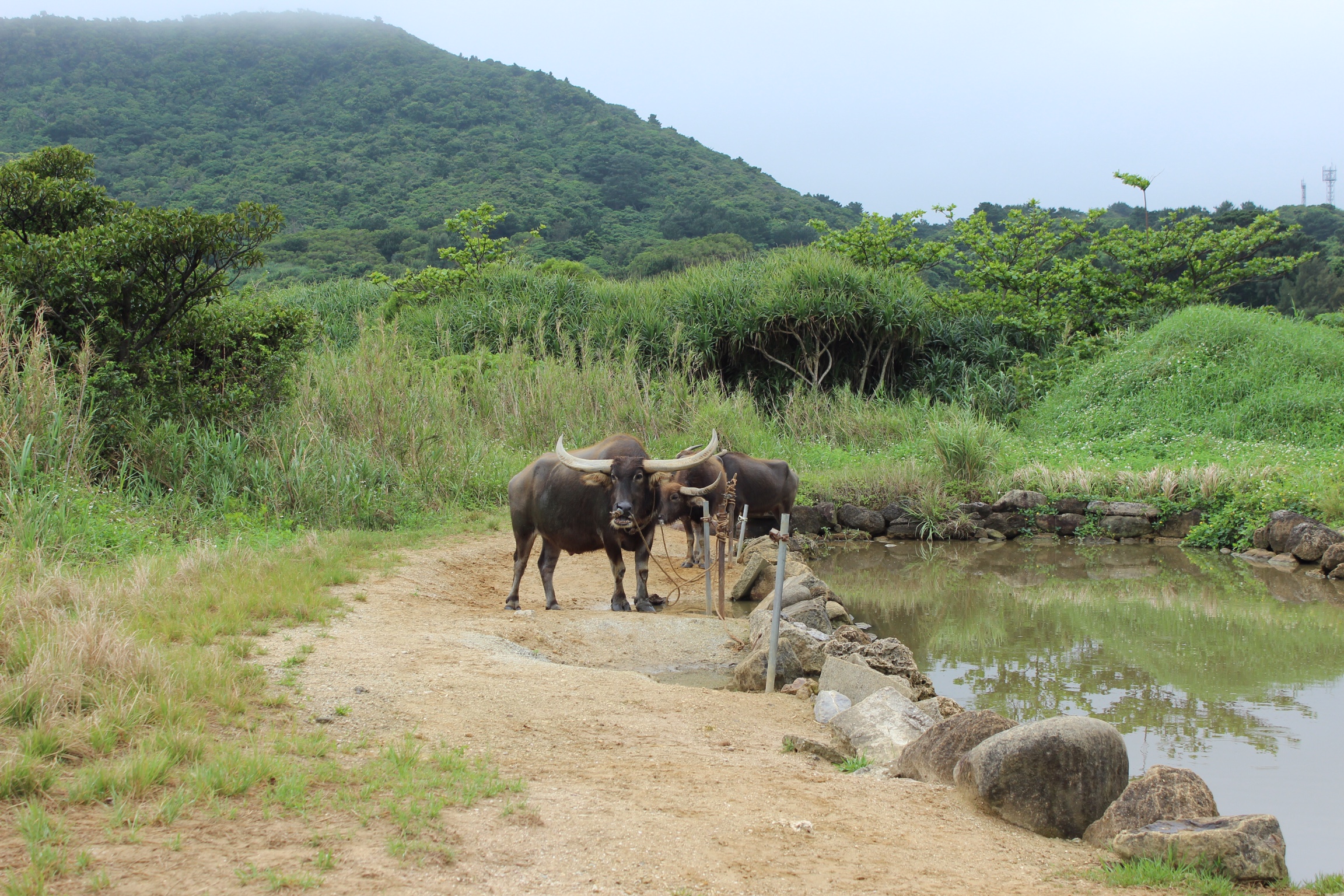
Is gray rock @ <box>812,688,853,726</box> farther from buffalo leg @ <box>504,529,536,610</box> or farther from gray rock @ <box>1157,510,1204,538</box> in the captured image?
gray rock @ <box>1157,510,1204,538</box>

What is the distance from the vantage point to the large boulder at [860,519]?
1391 centimetres

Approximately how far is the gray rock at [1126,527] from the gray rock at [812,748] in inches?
406

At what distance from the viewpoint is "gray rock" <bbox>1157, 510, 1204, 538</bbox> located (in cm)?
1309

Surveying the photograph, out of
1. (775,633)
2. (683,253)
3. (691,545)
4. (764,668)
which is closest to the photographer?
(775,633)

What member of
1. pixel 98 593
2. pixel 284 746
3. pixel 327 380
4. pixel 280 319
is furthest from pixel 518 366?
pixel 284 746

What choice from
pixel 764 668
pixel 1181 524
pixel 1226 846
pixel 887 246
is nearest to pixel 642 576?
pixel 764 668

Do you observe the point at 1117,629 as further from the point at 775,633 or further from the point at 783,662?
the point at 775,633

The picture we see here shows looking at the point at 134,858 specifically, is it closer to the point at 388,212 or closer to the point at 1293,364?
the point at 1293,364

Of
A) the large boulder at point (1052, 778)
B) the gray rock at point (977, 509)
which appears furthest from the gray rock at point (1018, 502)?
the large boulder at point (1052, 778)

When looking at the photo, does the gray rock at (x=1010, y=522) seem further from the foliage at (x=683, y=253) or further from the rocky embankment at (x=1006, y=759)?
the foliage at (x=683, y=253)

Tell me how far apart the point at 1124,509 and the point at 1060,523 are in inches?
33.7

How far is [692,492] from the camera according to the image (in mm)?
8359

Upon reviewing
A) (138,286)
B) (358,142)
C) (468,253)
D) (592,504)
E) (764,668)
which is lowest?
(764,668)

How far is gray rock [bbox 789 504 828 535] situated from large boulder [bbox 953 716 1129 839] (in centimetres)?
963
